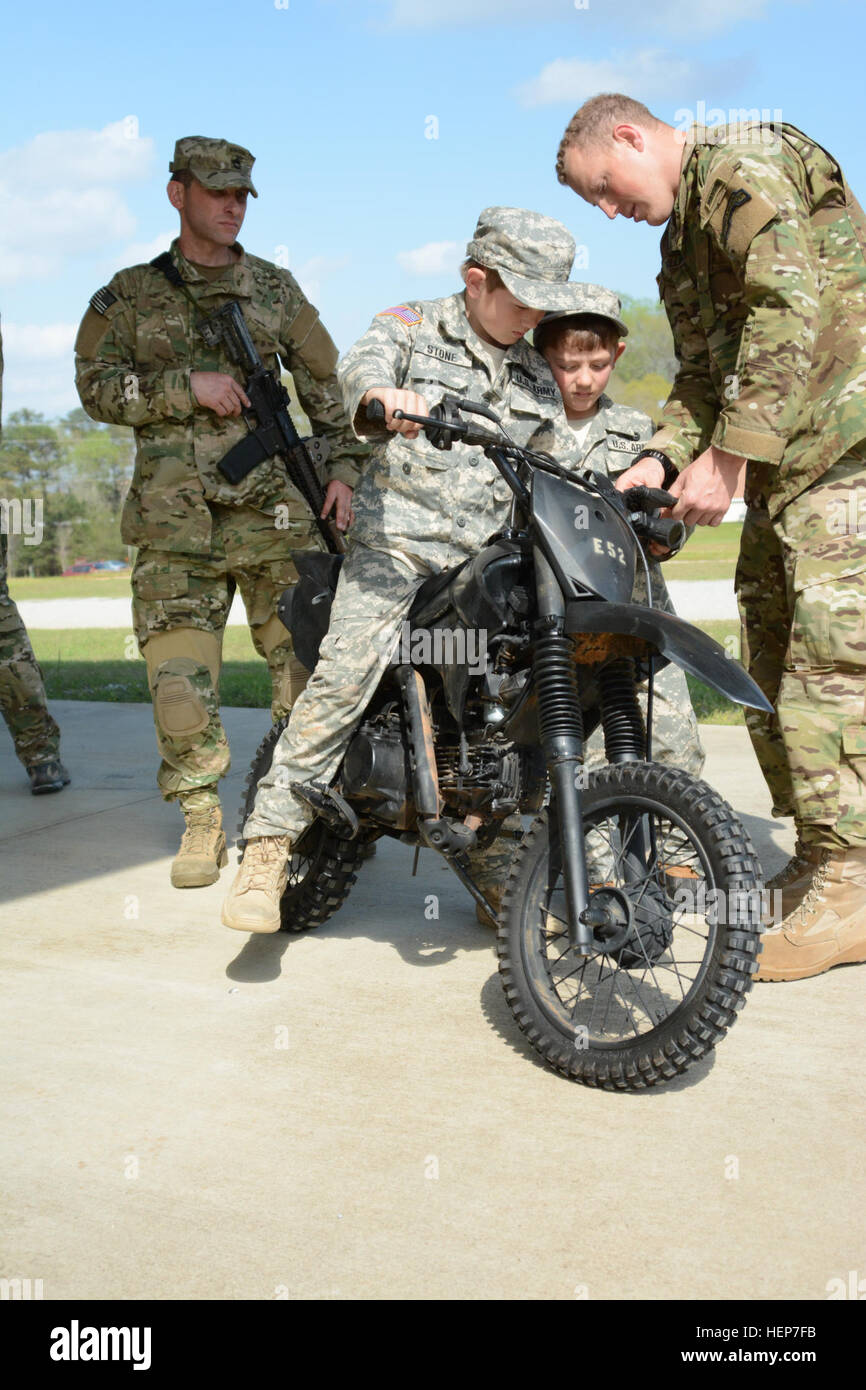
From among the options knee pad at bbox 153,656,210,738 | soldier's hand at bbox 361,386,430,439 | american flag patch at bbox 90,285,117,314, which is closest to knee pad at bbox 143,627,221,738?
knee pad at bbox 153,656,210,738

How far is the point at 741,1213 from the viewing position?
2398 mm

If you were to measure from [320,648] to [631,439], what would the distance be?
46.6 inches

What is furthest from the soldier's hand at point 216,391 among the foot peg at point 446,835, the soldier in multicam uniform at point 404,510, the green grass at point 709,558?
the green grass at point 709,558

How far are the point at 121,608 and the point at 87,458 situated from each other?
4940 centimetres

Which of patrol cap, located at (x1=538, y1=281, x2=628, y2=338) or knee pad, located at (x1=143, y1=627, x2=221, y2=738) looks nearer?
patrol cap, located at (x1=538, y1=281, x2=628, y2=338)

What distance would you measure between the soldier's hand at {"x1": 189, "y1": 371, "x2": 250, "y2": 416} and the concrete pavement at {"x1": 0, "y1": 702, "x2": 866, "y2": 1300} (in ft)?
6.05

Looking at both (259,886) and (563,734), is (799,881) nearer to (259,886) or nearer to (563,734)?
(563,734)

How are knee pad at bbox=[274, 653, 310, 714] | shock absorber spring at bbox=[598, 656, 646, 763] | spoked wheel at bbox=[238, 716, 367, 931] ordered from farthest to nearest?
knee pad at bbox=[274, 653, 310, 714] → spoked wheel at bbox=[238, 716, 367, 931] → shock absorber spring at bbox=[598, 656, 646, 763]

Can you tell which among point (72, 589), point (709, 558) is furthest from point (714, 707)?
point (72, 589)

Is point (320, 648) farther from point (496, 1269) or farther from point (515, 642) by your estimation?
point (496, 1269)

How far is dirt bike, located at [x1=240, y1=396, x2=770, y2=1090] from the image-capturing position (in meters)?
2.77

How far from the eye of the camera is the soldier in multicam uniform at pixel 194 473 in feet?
15.7

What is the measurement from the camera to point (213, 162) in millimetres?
4711

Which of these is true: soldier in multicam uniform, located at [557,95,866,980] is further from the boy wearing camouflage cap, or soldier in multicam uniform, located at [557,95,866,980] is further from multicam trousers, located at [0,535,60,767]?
multicam trousers, located at [0,535,60,767]
